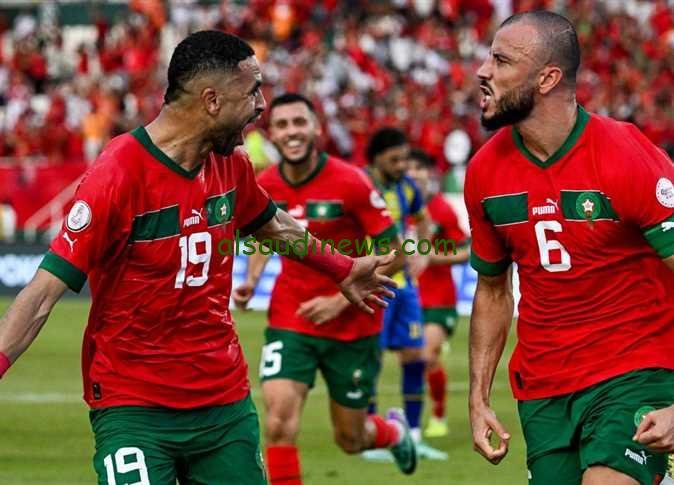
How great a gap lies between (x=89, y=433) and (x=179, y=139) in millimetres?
6940

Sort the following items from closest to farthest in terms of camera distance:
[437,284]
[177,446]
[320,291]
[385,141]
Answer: [177,446] < [320,291] < [385,141] < [437,284]

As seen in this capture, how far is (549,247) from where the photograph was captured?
578cm

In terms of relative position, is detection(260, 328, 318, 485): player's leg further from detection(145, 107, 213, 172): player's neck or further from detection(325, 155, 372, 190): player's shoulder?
detection(145, 107, 213, 172): player's neck

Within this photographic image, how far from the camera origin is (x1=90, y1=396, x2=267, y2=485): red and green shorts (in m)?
5.71

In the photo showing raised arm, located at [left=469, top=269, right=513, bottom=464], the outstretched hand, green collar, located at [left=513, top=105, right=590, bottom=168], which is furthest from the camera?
the outstretched hand

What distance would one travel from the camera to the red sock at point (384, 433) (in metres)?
9.97

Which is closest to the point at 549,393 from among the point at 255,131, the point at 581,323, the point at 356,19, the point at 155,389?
the point at 581,323

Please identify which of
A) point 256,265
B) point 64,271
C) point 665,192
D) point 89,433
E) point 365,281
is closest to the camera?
point 64,271

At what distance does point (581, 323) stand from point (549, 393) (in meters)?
0.31

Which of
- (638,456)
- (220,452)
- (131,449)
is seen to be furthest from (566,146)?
(131,449)

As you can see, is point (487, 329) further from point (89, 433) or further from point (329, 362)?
point (89, 433)

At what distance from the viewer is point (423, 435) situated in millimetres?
12453

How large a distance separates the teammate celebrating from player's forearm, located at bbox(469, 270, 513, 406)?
565 centimetres
